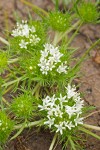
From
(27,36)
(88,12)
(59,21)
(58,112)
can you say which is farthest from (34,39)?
(58,112)

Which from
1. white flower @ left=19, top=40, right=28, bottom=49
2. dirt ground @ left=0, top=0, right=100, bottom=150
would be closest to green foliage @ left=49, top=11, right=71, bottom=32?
white flower @ left=19, top=40, right=28, bottom=49

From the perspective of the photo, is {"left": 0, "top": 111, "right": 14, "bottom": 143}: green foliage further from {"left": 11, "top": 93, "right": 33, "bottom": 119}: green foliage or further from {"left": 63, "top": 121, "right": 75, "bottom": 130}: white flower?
{"left": 63, "top": 121, "right": 75, "bottom": 130}: white flower

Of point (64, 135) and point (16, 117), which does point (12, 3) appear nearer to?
point (16, 117)

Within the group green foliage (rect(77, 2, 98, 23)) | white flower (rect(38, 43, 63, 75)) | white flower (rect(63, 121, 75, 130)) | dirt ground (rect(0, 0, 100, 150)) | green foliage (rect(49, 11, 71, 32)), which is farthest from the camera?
green foliage (rect(77, 2, 98, 23))

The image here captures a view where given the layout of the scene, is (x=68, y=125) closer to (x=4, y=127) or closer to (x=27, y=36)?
(x=4, y=127)

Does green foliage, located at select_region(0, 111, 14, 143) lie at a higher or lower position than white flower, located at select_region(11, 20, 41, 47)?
lower

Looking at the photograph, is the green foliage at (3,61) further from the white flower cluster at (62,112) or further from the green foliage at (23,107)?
the white flower cluster at (62,112)

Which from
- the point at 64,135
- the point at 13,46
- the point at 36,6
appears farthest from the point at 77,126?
the point at 36,6
